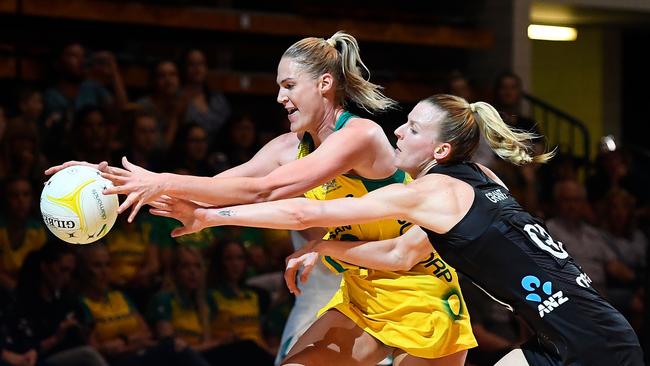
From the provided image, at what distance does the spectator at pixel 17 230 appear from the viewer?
5.54 m

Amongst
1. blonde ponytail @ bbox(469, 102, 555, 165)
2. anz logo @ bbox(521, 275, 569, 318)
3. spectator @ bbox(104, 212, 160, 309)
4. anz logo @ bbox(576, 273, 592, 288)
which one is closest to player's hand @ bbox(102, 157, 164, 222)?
blonde ponytail @ bbox(469, 102, 555, 165)

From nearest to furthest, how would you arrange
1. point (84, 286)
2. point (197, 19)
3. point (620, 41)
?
point (84, 286)
point (197, 19)
point (620, 41)

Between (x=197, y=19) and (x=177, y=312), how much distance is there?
7.19 ft

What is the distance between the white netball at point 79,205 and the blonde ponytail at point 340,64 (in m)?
0.77

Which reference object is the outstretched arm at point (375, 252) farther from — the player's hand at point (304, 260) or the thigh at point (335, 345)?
the thigh at point (335, 345)

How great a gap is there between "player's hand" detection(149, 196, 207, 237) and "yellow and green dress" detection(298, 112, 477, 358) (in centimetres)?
57

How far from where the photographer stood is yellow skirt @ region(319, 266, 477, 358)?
3.59 m

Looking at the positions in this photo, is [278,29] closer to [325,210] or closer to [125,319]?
[125,319]

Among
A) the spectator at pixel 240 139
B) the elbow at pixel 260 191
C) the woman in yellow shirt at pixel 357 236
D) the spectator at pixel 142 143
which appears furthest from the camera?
the spectator at pixel 240 139

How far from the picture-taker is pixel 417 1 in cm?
905

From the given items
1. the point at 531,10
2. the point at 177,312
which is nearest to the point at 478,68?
the point at 531,10

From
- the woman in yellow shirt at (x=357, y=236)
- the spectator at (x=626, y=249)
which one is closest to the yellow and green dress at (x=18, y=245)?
the woman in yellow shirt at (x=357, y=236)

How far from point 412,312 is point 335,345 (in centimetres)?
27

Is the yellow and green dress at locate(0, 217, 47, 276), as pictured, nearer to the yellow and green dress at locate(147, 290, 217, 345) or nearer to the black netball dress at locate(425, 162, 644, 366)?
the yellow and green dress at locate(147, 290, 217, 345)
